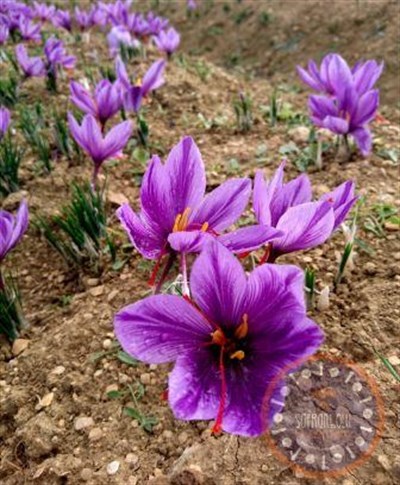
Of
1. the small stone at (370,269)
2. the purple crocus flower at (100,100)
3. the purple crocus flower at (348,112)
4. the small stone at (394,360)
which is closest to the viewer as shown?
the small stone at (394,360)

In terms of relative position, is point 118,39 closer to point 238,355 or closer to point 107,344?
point 107,344

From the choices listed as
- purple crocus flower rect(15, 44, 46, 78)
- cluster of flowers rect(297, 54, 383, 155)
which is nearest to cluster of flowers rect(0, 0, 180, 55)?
purple crocus flower rect(15, 44, 46, 78)

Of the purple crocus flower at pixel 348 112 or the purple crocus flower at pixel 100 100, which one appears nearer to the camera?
the purple crocus flower at pixel 348 112

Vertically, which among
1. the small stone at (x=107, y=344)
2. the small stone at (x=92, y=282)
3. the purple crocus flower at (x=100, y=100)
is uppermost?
the purple crocus flower at (x=100, y=100)

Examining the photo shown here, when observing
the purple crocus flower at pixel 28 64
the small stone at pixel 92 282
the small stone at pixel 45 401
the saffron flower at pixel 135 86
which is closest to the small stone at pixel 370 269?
the small stone at pixel 92 282

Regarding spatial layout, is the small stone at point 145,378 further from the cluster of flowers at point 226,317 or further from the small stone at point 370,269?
the small stone at point 370,269

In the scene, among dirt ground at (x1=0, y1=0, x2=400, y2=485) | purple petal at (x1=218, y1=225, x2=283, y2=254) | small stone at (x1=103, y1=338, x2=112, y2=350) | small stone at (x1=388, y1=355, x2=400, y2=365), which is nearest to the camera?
purple petal at (x1=218, y1=225, x2=283, y2=254)

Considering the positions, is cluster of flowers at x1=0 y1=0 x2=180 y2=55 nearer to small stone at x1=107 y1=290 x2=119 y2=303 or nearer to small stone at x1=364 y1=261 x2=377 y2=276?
small stone at x1=107 y1=290 x2=119 y2=303

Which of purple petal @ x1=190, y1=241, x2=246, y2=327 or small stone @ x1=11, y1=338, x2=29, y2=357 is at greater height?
purple petal @ x1=190, y1=241, x2=246, y2=327
